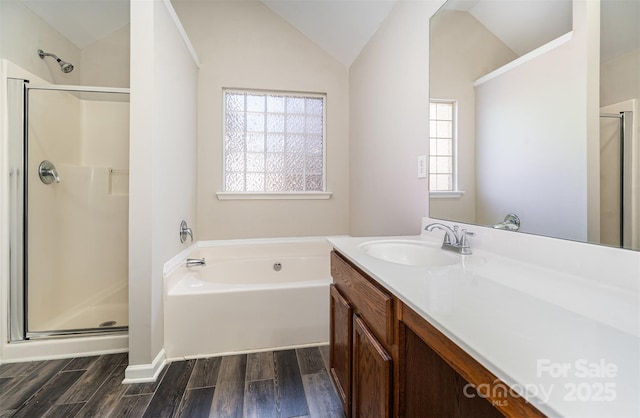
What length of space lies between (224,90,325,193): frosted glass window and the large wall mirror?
159 centimetres

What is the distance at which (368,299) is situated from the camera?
0.91m

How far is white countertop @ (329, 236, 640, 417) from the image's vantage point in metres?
0.33

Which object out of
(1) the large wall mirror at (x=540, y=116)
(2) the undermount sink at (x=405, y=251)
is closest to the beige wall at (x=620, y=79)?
(1) the large wall mirror at (x=540, y=116)

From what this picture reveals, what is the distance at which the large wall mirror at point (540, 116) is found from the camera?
2.28 ft

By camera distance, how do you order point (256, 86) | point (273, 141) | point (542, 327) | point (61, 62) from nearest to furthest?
point (542, 327)
point (61, 62)
point (256, 86)
point (273, 141)

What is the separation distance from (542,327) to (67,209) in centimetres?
292

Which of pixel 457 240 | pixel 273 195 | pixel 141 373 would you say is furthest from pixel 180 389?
pixel 273 195

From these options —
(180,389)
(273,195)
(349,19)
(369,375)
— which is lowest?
(180,389)

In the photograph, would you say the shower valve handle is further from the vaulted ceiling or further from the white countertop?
the white countertop

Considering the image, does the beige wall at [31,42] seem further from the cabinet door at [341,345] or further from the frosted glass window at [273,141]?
the cabinet door at [341,345]

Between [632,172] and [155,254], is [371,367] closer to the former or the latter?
[632,172]

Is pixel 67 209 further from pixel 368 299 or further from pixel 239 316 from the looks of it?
pixel 368 299

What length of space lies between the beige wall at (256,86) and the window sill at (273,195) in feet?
0.14

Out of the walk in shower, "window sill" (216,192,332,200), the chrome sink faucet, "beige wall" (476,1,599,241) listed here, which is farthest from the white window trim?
"beige wall" (476,1,599,241)
